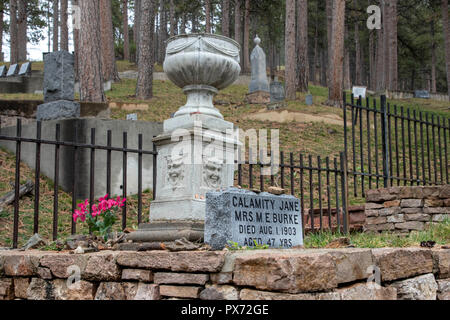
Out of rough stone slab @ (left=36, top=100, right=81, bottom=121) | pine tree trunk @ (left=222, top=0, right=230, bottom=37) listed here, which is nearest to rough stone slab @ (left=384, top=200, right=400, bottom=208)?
rough stone slab @ (left=36, top=100, right=81, bottom=121)

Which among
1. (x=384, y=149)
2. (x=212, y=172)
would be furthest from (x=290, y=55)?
(x=212, y=172)

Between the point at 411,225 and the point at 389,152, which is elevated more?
the point at 389,152

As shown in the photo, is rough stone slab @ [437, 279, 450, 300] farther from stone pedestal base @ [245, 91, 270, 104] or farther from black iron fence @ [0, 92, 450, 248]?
stone pedestal base @ [245, 91, 270, 104]

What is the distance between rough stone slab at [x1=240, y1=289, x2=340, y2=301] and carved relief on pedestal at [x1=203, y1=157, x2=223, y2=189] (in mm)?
2276

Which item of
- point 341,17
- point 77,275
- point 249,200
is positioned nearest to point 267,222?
point 249,200

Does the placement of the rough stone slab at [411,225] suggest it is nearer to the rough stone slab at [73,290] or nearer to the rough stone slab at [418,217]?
the rough stone slab at [418,217]

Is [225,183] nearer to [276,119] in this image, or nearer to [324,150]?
[324,150]

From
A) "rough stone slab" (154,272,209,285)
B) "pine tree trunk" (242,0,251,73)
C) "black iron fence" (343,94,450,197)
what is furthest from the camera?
"pine tree trunk" (242,0,251,73)

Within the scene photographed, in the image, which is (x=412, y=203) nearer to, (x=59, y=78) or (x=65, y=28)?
(x=59, y=78)

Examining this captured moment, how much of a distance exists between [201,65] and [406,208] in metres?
3.67

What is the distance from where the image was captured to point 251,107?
1809 cm

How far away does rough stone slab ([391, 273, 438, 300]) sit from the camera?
3.31 metres

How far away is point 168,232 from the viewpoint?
15.0ft

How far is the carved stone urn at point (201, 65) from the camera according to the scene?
16.7 feet
